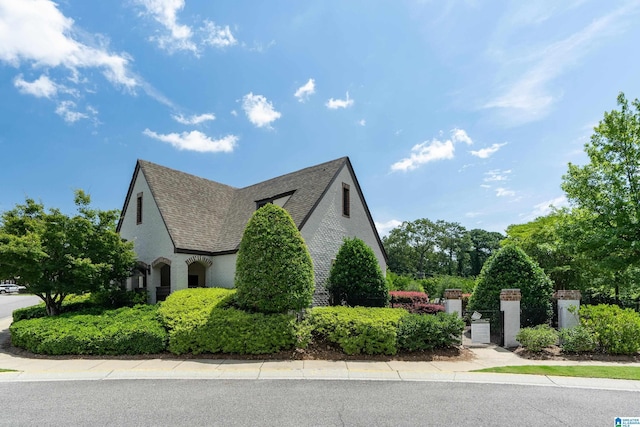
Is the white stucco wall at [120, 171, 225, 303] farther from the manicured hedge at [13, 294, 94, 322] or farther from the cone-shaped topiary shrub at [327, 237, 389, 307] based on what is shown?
the cone-shaped topiary shrub at [327, 237, 389, 307]

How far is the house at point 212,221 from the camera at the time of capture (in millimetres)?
17344

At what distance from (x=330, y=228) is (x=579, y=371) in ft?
38.4

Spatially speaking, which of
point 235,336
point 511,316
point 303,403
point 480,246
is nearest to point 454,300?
point 511,316

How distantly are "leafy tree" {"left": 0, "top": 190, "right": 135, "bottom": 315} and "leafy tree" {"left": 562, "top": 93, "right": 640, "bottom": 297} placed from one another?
66.3 ft

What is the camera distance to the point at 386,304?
15.3 meters

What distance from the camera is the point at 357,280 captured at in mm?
15133

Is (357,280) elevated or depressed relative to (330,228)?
depressed

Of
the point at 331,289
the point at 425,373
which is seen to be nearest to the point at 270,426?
the point at 425,373

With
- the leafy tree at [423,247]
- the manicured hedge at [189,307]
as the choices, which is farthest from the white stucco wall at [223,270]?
the leafy tree at [423,247]

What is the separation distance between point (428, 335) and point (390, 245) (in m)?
55.6

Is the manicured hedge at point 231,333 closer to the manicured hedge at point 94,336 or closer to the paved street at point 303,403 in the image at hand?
the manicured hedge at point 94,336

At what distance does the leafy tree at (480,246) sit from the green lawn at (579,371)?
76.4 meters

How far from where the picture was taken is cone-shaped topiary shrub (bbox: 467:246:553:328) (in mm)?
12352

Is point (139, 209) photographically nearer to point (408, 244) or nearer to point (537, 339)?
point (537, 339)
